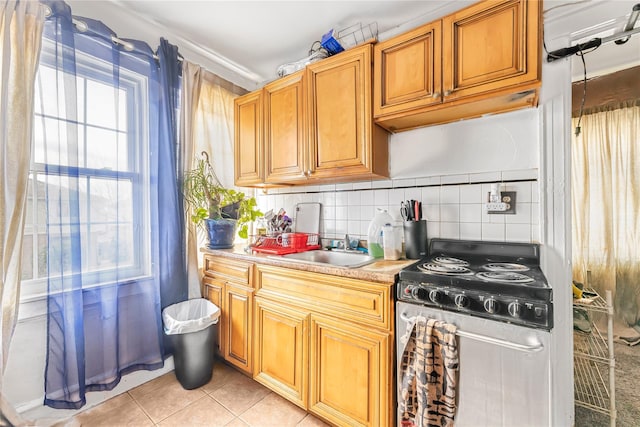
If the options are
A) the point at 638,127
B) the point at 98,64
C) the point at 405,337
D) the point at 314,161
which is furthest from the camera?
the point at 314,161

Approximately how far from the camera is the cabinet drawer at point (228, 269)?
193 centimetres

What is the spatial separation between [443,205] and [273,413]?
5.43 feet

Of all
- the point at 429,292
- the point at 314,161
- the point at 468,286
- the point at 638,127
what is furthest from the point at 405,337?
the point at 638,127

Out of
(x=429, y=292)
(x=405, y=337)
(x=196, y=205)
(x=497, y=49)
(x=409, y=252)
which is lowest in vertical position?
(x=405, y=337)

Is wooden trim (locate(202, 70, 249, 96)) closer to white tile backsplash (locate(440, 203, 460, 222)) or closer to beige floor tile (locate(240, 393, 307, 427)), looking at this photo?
white tile backsplash (locate(440, 203, 460, 222))

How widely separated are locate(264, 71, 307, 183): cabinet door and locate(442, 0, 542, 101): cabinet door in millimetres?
972

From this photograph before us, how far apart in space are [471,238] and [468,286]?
62 centimetres

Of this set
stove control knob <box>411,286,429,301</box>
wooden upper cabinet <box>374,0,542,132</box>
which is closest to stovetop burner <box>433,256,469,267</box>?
stove control knob <box>411,286,429,301</box>

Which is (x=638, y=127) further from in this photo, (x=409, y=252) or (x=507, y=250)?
(x=409, y=252)

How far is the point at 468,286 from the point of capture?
114 cm

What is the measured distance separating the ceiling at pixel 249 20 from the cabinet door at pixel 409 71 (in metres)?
0.41

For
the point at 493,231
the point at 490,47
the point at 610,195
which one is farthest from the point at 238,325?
the point at 610,195

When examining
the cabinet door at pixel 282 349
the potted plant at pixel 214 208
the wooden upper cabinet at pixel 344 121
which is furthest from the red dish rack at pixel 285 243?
the wooden upper cabinet at pixel 344 121

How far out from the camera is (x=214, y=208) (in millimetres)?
2221
